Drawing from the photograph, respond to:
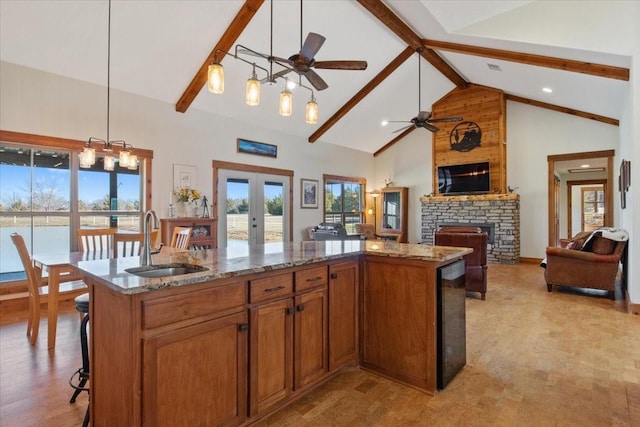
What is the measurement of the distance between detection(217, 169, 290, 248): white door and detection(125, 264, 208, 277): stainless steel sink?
14.3ft

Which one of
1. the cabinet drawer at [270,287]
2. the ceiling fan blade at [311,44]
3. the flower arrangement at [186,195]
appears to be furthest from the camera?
the flower arrangement at [186,195]

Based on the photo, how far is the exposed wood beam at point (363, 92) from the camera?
6367mm

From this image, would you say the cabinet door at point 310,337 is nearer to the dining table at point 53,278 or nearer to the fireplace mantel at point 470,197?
the dining table at point 53,278

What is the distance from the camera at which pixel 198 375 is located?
1.60 metres

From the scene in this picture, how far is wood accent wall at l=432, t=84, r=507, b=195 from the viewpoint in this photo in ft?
25.6

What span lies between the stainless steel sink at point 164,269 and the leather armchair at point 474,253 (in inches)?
136

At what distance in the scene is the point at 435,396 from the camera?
221 cm

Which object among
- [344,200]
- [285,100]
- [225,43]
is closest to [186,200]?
[225,43]

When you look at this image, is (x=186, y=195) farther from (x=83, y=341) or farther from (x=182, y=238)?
(x=83, y=341)

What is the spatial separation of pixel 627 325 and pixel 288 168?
20.0ft

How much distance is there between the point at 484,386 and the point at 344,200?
284 inches

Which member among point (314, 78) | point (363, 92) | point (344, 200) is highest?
point (363, 92)

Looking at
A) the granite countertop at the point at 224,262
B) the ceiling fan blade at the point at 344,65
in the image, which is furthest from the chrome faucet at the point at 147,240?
the ceiling fan blade at the point at 344,65

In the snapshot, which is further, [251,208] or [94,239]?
[251,208]
